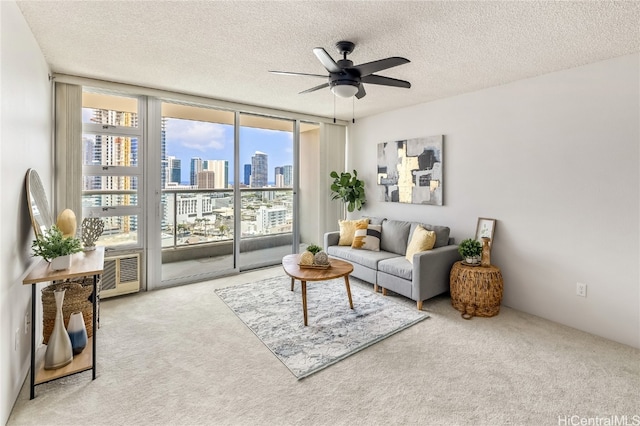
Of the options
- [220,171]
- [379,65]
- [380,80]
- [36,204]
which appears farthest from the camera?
[220,171]

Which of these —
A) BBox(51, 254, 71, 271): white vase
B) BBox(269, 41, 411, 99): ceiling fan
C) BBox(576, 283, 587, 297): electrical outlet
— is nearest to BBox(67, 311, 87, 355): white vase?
BBox(51, 254, 71, 271): white vase

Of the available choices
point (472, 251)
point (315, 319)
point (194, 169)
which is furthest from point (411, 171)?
point (194, 169)

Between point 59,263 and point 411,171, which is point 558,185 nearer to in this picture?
point 411,171

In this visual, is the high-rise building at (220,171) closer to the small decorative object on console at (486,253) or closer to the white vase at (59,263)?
the white vase at (59,263)

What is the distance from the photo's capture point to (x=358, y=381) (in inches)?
85.1

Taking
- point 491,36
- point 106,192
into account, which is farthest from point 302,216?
point 491,36

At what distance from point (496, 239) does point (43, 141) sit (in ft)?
15.8

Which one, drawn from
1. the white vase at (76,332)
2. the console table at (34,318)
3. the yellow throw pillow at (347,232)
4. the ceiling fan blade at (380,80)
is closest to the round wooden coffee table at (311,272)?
the yellow throw pillow at (347,232)

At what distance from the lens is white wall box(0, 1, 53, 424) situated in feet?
5.76

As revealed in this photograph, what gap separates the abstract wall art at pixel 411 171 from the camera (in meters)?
4.19

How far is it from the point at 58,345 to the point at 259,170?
11.0ft

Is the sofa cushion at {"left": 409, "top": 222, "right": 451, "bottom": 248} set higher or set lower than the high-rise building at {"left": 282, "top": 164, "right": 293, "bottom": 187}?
lower

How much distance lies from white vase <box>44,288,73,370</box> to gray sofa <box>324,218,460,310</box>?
9.89 ft

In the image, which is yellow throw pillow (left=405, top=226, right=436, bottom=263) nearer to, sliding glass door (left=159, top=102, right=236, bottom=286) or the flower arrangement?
sliding glass door (left=159, top=102, right=236, bottom=286)
